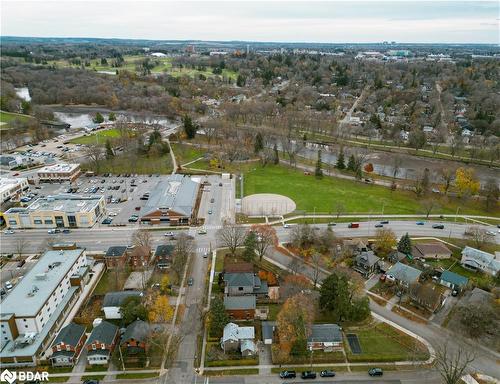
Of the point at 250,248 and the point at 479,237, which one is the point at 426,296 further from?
the point at 250,248

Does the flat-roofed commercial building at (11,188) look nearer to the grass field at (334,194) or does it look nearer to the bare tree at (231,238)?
the bare tree at (231,238)

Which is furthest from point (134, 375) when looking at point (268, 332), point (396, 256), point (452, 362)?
point (396, 256)

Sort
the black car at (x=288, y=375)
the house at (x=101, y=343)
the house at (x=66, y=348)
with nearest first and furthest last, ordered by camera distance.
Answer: the black car at (x=288, y=375)
the house at (x=66, y=348)
the house at (x=101, y=343)

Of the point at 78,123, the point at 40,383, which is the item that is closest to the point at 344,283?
the point at 40,383

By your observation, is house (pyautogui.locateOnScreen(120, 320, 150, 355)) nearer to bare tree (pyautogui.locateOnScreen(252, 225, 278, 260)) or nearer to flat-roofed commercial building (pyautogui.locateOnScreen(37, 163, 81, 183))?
bare tree (pyautogui.locateOnScreen(252, 225, 278, 260))

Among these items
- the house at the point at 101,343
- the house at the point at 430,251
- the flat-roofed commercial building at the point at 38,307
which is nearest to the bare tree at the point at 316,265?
the house at the point at 430,251

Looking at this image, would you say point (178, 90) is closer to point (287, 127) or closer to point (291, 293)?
point (287, 127)
